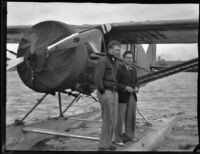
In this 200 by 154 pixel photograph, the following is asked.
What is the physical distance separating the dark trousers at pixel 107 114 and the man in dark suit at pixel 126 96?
0.35 metres

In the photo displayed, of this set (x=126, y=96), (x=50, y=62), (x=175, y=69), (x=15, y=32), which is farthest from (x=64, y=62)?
(x=15, y=32)

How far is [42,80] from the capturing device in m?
3.99

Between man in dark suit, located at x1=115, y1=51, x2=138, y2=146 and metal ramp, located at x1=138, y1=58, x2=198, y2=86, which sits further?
man in dark suit, located at x1=115, y1=51, x2=138, y2=146

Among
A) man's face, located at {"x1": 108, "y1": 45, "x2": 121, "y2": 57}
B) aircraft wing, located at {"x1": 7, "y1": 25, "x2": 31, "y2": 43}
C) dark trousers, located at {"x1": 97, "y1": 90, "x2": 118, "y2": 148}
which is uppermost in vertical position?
man's face, located at {"x1": 108, "y1": 45, "x2": 121, "y2": 57}

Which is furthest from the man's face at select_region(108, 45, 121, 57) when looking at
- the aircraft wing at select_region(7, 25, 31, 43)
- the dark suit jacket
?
the aircraft wing at select_region(7, 25, 31, 43)

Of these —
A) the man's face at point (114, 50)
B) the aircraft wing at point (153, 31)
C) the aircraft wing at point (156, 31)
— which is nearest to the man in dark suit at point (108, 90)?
the man's face at point (114, 50)

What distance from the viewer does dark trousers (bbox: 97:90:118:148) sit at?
3.52 meters

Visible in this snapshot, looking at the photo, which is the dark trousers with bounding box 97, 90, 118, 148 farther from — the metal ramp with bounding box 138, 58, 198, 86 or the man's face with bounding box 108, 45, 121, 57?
the metal ramp with bounding box 138, 58, 198, 86

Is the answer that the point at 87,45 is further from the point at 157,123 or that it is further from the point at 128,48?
the point at 157,123

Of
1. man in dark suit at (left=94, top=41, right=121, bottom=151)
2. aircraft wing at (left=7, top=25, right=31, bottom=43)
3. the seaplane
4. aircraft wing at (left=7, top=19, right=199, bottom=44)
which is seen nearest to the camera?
man in dark suit at (left=94, top=41, right=121, bottom=151)

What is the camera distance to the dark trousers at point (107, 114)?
3.52 metres

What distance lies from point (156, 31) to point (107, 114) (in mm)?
2314

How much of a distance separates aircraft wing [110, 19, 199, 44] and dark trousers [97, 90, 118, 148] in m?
1.89

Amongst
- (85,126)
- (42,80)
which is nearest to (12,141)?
(42,80)
